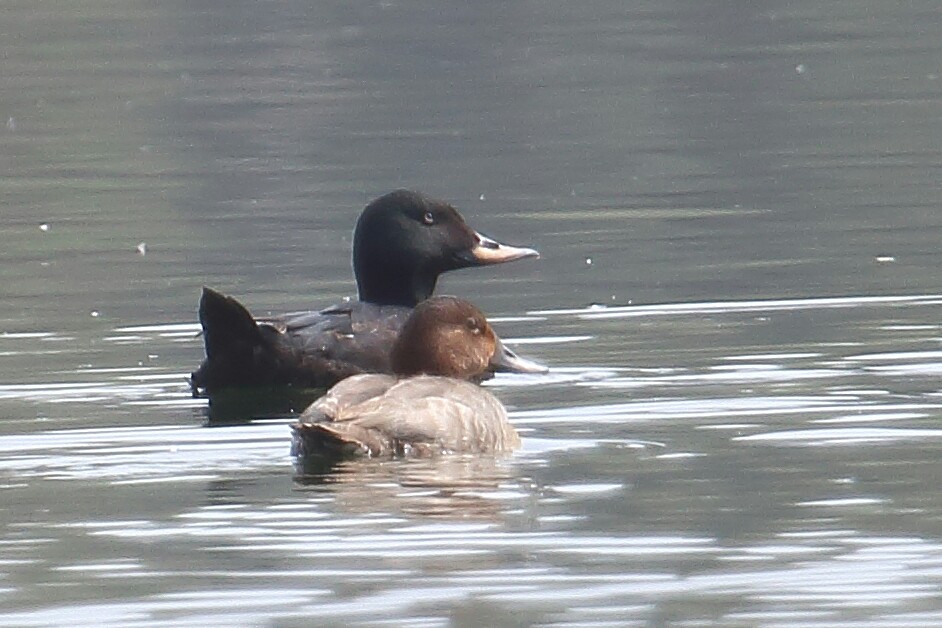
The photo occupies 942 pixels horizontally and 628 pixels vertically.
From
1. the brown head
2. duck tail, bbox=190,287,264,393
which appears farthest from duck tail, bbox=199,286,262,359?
the brown head

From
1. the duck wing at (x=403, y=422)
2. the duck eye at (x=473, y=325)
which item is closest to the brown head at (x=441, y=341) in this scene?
the duck eye at (x=473, y=325)

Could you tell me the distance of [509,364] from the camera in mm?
11156

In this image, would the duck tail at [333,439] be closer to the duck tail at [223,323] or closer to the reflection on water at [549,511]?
the reflection on water at [549,511]

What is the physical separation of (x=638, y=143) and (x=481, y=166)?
170 cm

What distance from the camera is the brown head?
34.7ft

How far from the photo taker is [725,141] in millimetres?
22547

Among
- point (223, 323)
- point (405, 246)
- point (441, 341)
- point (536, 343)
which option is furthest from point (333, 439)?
point (405, 246)

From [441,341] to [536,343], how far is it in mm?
2091

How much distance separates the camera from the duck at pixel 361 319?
11.6m

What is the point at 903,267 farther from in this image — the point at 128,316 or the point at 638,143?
the point at 638,143

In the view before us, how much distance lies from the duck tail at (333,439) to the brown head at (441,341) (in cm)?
112

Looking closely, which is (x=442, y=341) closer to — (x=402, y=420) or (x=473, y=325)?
(x=473, y=325)

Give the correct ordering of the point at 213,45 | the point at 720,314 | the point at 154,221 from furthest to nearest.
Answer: the point at 213,45
the point at 154,221
the point at 720,314

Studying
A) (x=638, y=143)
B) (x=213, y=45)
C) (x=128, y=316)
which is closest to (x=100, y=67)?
(x=213, y=45)
